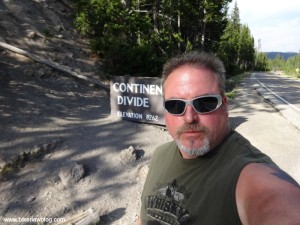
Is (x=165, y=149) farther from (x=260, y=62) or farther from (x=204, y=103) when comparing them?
(x=260, y=62)

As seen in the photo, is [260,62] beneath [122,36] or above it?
beneath

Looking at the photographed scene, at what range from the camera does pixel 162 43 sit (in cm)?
1842

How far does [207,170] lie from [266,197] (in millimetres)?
437

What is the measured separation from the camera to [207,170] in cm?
179

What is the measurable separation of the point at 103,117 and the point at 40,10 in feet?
29.5

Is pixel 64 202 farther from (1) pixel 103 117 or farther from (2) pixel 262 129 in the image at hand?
(2) pixel 262 129

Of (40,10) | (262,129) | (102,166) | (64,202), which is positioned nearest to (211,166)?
(64,202)

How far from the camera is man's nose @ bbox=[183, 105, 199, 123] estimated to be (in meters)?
2.00

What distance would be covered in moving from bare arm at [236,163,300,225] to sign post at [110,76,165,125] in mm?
7082

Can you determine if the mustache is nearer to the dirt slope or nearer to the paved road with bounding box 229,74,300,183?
the dirt slope

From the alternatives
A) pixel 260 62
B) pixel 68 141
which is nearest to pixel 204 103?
pixel 68 141

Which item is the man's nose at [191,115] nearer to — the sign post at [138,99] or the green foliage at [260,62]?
the sign post at [138,99]

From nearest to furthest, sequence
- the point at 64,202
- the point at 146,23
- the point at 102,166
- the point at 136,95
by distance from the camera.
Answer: the point at 64,202 → the point at 102,166 → the point at 136,95 → the point at 146,23

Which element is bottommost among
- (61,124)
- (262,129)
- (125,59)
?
(262,129)
